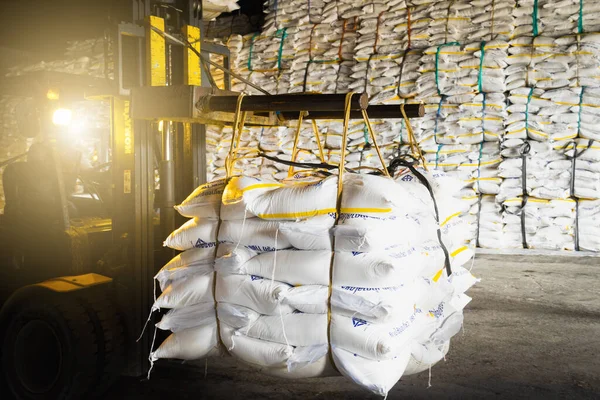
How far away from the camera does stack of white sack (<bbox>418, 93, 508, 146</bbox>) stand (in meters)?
7.61

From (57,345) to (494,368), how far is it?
3.05 meters

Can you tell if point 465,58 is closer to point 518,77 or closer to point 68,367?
point 518,77

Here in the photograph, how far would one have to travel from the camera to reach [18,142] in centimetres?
808

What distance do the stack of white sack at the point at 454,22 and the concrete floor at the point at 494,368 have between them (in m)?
3.83

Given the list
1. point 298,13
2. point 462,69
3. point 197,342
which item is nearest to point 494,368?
point 197,342

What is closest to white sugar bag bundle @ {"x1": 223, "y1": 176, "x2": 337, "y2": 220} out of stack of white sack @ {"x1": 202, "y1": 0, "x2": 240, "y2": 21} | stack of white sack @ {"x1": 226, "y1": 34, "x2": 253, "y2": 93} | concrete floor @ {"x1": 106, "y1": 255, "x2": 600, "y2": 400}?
concrete floor @ {"x1": 106, "y1": 255, "x2": 600, "y2": 400}

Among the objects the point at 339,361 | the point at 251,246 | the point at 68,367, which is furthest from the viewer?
the point at 68,367

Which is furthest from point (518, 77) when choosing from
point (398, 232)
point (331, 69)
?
point (398, 232)

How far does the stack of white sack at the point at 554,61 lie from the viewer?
7.20m

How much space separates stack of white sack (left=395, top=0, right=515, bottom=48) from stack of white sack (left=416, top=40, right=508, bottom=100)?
16cm

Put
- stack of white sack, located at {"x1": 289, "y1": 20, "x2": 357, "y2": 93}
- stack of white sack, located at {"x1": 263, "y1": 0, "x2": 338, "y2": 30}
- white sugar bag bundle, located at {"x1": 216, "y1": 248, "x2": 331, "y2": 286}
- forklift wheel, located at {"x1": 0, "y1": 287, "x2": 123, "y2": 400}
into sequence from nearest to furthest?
white sugar bag bundle, located at {"x1": 216, "y1": 248, "x2": 331, "y2": 286}
forklift wheel, located at {"x1": 0, "y1": 287, "x2": 123, "y2": 400}
stack of white sack, located at {"x1": 289, "y1": 20, "x2": 357, "y2": 93}
stack of white sack, located at {"x1": 263, "y1": 0, "x2": 338, "y2": 30}

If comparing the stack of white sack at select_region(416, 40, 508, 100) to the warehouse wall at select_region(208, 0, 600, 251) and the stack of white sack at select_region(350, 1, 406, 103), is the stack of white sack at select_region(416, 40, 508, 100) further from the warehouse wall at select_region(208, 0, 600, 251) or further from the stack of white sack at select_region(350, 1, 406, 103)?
the stack of white sack at select_region(350, 1, 406, 103)

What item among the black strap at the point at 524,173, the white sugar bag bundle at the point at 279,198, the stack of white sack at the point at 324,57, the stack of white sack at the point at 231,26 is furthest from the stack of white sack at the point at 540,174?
the white sugar bag bundle at the point at 279,198

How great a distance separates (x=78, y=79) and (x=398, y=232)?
2.33m
